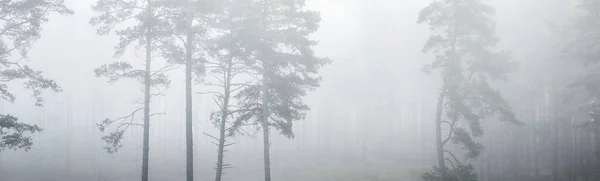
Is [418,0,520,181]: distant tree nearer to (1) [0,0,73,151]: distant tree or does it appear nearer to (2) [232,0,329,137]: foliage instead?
(2) [232,0,329,137]: foliage

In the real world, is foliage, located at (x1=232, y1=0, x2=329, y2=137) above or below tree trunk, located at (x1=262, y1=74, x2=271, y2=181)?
above

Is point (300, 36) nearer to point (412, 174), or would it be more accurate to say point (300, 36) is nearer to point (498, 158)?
point (412, 174)

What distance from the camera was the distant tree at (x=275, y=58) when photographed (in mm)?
18219

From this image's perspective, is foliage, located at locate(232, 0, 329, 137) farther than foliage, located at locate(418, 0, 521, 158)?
No

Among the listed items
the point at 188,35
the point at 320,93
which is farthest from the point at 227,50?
the point at 320,93

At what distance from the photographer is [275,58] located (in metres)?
18.2

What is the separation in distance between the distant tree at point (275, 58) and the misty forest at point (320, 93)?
6 cm

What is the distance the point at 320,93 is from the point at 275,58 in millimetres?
68461

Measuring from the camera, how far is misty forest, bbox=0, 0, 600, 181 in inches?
671

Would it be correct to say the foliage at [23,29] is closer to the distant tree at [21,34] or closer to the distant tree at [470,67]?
the distant tree at [21,34]

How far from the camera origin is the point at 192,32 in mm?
16734

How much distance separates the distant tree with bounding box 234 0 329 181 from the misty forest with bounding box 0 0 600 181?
0.06 metres

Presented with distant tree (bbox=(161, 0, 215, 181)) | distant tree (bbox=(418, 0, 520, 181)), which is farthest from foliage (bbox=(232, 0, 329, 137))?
distant tree (bbox=(418, 0, 520, 181))

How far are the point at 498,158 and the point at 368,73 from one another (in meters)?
34.1
